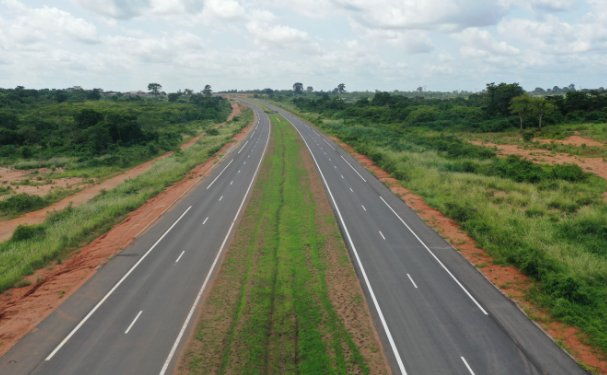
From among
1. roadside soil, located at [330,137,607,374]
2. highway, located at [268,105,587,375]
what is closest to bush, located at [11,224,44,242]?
highway, located at [268,105,587,375]

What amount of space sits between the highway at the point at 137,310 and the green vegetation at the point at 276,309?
48.6 inches

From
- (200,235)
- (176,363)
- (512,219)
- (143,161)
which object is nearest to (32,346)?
(176,363)

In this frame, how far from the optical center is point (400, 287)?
19062mm

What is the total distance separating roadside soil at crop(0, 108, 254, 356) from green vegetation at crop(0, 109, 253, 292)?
30.9 inches

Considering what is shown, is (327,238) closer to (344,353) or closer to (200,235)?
(200,235)

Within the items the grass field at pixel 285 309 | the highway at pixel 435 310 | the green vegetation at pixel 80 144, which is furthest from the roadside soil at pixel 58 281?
the highway at pixel 435 310

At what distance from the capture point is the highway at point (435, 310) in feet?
44.8

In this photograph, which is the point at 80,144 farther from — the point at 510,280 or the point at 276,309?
the point at 510,280

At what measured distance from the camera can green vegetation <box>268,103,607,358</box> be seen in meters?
17.3

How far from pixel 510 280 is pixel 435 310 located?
607cm

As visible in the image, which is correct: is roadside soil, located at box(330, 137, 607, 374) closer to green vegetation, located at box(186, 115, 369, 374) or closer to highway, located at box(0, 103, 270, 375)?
green vegetation, located at box(186, 115, 369, 374)

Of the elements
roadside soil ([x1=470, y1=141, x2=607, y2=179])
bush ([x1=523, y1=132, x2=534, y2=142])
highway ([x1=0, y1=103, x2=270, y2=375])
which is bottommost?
highway ([x1=0, y1=103, x2=270, y2=375])

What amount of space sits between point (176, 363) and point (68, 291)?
9.51 m

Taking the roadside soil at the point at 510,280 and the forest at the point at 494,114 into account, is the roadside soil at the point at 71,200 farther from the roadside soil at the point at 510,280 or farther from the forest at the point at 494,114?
the forest at the point at 494,114
